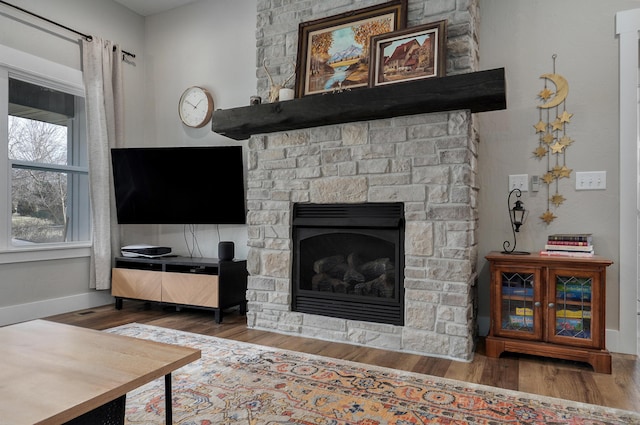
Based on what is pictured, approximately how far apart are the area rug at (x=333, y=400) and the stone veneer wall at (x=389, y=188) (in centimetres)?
46

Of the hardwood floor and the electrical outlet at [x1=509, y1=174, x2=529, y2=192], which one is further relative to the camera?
the electrical outlet at [x1=509, y1=174, x2=529, y2=192]

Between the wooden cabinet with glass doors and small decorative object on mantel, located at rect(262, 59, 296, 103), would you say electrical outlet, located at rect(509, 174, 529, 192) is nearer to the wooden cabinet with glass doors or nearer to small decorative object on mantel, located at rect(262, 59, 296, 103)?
the wooden cabinet with glass doors

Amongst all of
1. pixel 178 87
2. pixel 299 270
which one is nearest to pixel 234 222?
pixel 299 270

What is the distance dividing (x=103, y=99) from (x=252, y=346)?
2.75 meters

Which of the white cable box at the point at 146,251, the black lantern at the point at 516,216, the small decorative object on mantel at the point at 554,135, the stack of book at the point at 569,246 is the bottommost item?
the white cable box at the point at 146,251

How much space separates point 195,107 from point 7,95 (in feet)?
4.83

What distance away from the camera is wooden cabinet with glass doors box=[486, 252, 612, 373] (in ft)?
7.41

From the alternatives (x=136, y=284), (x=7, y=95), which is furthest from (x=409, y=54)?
(x=7, y=95)

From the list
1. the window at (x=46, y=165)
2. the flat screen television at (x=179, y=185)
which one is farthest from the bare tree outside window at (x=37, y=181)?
the flat screen television at (x=179, y=185)

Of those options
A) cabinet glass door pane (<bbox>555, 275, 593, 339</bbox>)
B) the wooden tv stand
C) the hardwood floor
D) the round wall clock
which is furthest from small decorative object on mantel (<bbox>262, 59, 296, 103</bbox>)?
cabinet glass door pane (<bbox>555, 275, 593, 339</bbox>)

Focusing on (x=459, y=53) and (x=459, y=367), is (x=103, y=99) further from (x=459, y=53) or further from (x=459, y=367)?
(x=459, y=367)

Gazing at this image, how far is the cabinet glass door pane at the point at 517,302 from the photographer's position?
2428 millimetres

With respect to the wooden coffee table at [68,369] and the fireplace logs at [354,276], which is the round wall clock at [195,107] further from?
the wooden coffee table at [68,369]

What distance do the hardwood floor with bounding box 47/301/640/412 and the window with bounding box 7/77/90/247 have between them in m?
0.91
